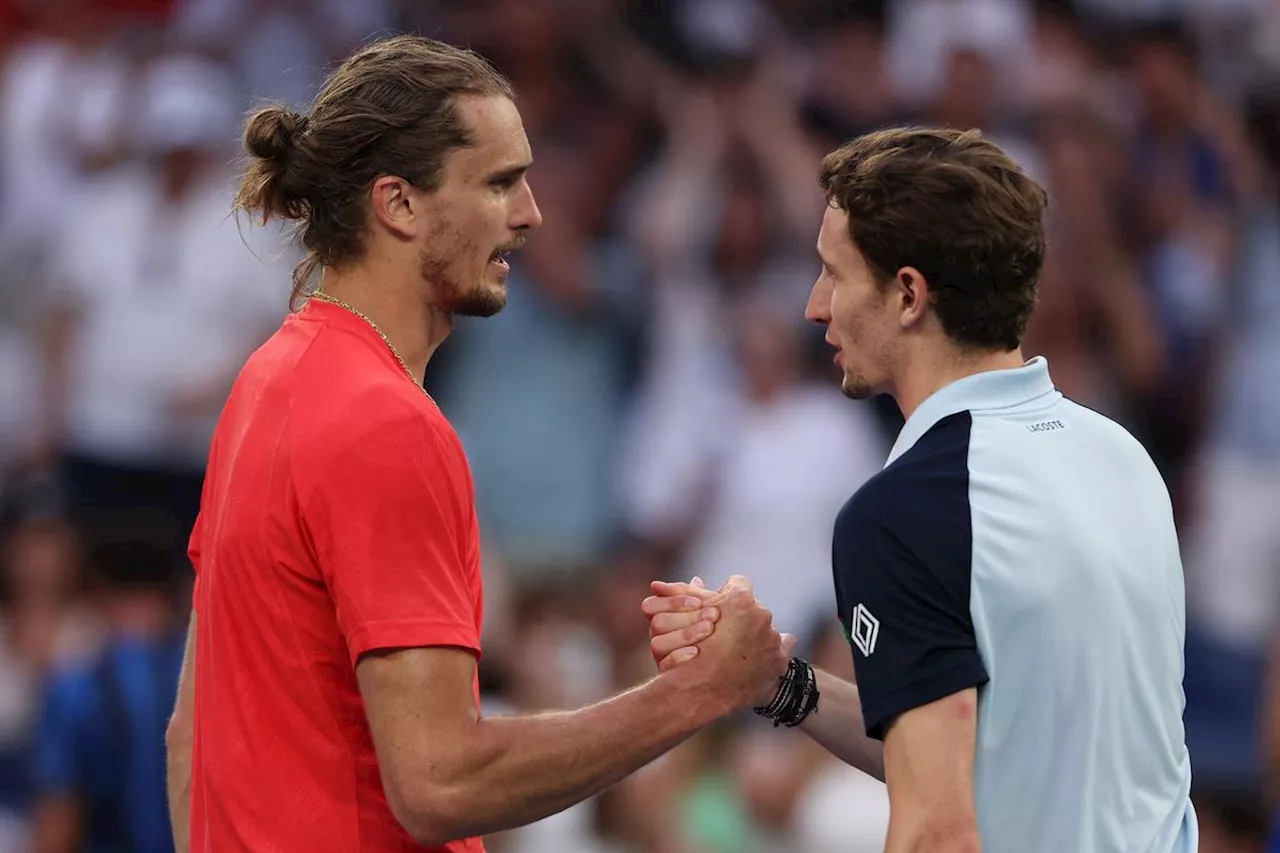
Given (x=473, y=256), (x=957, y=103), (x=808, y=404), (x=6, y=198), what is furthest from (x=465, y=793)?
(x=6, y=198)

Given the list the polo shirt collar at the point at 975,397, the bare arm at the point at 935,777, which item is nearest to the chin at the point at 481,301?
the polo shirt collar at the point at 975,397

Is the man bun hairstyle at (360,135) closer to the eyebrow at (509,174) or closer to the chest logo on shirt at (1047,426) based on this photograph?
the eyebrow at (509,174)

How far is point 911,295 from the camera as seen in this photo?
8.96ft

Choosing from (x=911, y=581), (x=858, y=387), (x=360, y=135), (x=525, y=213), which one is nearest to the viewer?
(x=911, y=581)

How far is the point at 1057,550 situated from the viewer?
251cm

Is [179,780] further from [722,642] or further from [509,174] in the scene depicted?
[509,174]

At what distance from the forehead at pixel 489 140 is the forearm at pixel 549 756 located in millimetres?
915

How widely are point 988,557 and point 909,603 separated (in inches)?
5.1

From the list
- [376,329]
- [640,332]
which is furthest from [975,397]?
[640,332]

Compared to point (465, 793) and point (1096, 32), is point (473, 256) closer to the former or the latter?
point (465, 793)

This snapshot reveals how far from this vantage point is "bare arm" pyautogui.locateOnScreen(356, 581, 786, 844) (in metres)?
2.59

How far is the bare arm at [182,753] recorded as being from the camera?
3.18 meters

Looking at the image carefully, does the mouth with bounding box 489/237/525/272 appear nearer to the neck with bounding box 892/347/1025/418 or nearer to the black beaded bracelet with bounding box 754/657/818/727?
the neck with bounding box 892/347/1025/418

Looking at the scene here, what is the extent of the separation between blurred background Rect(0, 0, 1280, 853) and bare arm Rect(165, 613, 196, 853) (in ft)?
8.96
